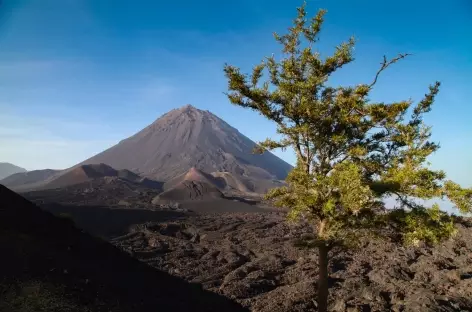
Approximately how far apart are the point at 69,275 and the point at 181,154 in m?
147

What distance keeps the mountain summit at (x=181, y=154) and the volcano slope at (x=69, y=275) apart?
111 m

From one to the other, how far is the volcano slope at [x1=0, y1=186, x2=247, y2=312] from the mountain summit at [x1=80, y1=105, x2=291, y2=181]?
110551mm

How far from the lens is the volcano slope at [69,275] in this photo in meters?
10.2

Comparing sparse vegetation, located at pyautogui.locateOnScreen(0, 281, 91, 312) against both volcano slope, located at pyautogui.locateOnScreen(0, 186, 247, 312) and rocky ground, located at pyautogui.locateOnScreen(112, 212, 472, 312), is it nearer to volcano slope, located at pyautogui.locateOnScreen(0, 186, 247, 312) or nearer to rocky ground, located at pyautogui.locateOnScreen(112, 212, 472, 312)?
volcano slope, located at pyautogui.locateOnScreen(0, 186, 247, 312)

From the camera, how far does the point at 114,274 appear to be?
585 inches

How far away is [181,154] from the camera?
15775cm

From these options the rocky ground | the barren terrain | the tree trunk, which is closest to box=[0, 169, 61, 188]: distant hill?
the barren terrain

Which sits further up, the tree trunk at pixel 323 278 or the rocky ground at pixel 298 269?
the tree trunk at pixel 323 278

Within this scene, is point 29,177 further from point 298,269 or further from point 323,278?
point 323,278

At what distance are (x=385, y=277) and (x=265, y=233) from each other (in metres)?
20.4

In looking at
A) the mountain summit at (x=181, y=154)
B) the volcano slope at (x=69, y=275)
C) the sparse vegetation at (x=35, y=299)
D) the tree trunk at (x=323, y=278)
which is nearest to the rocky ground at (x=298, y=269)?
the tree trunk at (x=323, y=278)

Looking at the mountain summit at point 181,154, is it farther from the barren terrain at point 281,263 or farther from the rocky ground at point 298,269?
the rocky ground at point 298,269

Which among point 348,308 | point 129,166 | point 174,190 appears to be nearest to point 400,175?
point 348,308

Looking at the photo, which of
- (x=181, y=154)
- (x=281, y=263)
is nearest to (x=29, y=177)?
(x=181, y=154)
